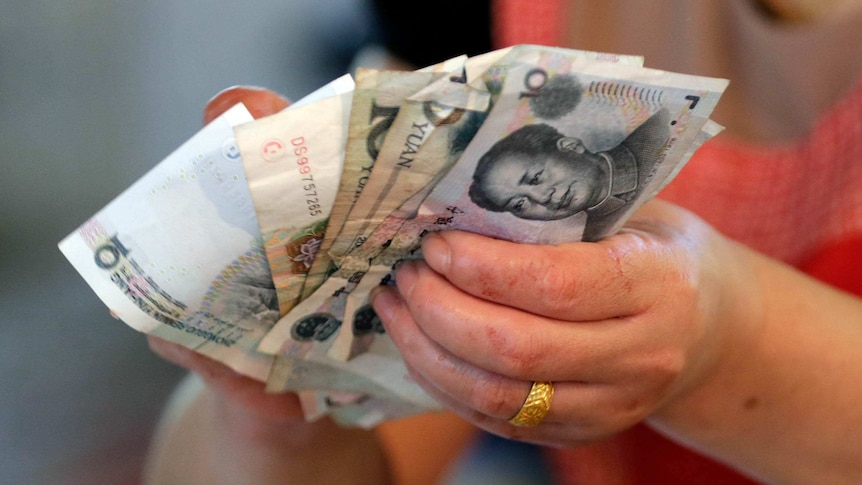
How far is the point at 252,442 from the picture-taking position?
1.88 feet

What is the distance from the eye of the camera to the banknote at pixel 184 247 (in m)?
0.35

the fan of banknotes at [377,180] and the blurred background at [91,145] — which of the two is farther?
the blurred background at [91,145]

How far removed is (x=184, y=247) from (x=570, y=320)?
23 cm

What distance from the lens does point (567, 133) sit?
13.8 inches

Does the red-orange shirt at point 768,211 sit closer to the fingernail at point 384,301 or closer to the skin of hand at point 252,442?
the skin of hand at point 252,442

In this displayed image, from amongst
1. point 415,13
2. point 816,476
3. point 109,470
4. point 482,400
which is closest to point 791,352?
point 816,476

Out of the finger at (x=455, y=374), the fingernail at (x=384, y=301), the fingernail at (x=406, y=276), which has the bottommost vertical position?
the finger at (x=455, y=374)

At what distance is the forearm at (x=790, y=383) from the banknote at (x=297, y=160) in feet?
0.94

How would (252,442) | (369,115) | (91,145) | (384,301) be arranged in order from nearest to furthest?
(369,115) < (384,301) < (252,442) < (91,145)

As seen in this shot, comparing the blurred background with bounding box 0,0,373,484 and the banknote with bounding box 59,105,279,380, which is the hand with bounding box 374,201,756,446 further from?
the blurred background with bounding box 0,0,373,484

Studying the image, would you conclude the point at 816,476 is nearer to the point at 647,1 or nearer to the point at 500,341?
the point at 500,341

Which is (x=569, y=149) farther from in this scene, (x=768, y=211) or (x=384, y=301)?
(x=768, y=211)

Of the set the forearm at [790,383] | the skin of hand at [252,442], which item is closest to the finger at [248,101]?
the skin of hand at [252,442]

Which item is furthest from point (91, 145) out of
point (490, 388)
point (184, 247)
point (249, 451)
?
point (490, 388)
